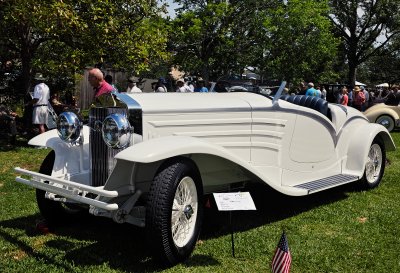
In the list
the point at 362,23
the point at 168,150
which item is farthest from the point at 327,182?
the point at 362,23

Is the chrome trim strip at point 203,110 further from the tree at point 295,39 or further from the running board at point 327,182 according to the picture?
the tree at point 295,39

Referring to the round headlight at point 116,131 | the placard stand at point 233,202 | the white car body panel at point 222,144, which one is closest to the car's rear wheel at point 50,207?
the white car body panel at point 222,144

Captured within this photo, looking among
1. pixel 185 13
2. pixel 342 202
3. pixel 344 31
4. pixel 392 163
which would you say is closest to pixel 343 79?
pixel 344 31

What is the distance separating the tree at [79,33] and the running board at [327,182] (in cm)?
605

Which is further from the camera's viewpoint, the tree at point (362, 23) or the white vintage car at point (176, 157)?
the tree at point (362, 23)

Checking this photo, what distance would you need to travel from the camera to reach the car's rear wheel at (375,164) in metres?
6.45

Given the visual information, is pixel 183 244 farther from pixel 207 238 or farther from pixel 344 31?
pixel 344 31

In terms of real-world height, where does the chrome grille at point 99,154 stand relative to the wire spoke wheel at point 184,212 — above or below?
above

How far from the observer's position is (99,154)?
4180 millimetres

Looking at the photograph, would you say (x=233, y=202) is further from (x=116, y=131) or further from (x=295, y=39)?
(x=295, y=39)

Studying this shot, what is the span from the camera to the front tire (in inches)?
136

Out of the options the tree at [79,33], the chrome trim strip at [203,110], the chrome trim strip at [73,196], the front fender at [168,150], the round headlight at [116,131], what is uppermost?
the tree at [79,33]

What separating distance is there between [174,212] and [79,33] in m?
7.27

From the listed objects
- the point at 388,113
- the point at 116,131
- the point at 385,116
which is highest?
the point at 116,131
